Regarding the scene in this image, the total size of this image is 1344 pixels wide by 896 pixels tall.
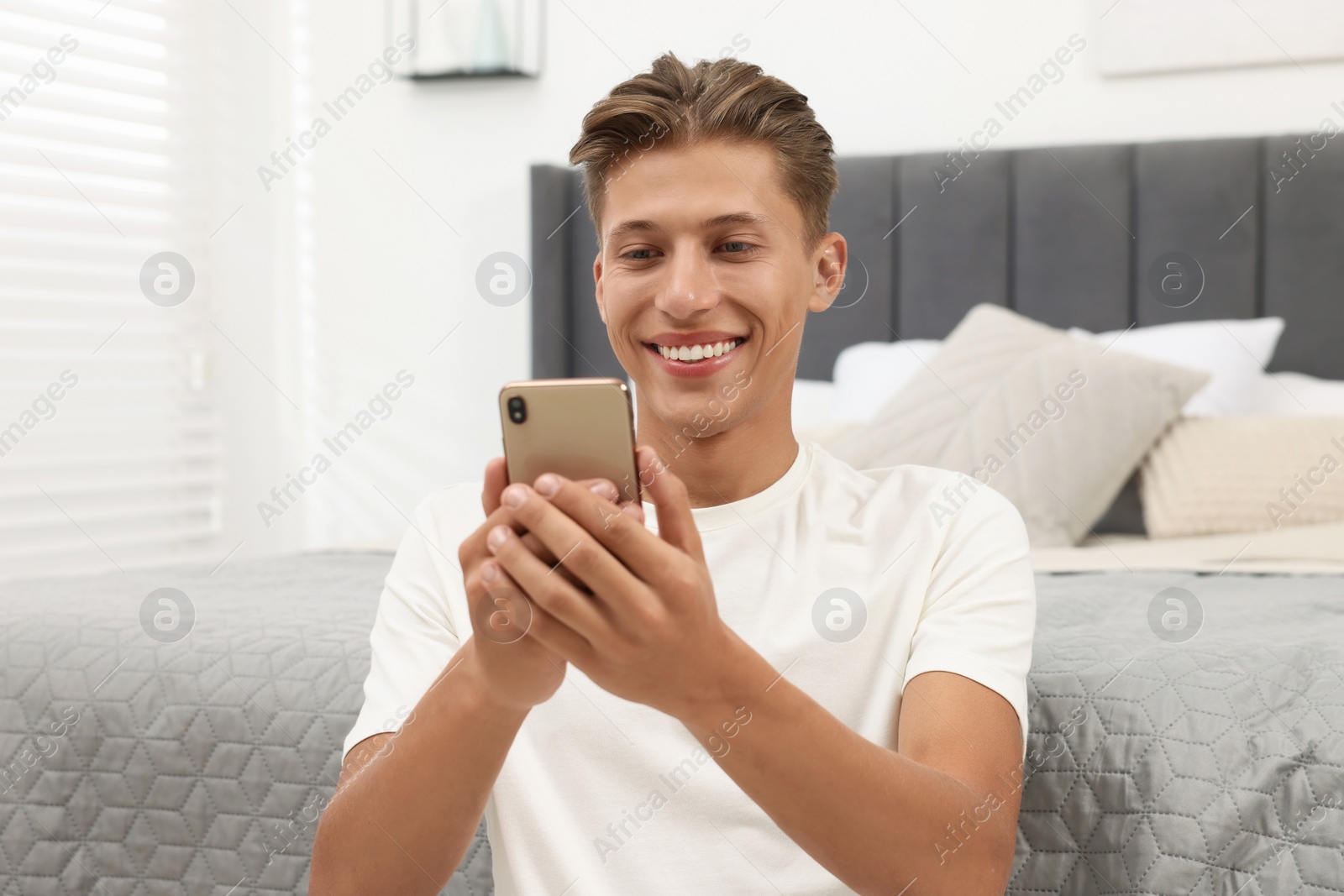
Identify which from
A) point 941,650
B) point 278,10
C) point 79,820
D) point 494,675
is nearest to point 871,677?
point 941,650

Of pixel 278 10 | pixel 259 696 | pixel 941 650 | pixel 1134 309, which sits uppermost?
pixel 278 10

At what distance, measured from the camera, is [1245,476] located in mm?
1885

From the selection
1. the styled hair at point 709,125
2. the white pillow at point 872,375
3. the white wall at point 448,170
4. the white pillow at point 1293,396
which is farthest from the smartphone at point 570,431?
the white wall at point 448,170

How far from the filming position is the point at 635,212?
1.02 meters

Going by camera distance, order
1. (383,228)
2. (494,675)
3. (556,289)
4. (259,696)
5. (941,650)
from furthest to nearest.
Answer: (383,228) < (556,289) < (259,696) < (941,650) < (494,675)

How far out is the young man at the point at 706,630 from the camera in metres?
0.68

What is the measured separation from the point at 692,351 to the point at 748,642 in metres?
0.26

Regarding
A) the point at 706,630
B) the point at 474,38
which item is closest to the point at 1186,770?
the point at 706,630

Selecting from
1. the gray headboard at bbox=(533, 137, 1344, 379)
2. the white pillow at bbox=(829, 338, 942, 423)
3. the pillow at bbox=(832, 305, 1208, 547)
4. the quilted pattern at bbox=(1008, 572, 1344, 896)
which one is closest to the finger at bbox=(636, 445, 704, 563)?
the quilted pattern at bbox=(1008, 572, 1344, 896)

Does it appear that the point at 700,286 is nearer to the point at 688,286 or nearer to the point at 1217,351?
the point at 688,286

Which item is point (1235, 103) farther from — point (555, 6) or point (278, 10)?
point (278, 10)

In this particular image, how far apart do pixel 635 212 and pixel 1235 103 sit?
6.69 feet

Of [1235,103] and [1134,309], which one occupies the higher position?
[1235,103]

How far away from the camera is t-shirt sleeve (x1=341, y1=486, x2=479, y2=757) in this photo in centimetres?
91
